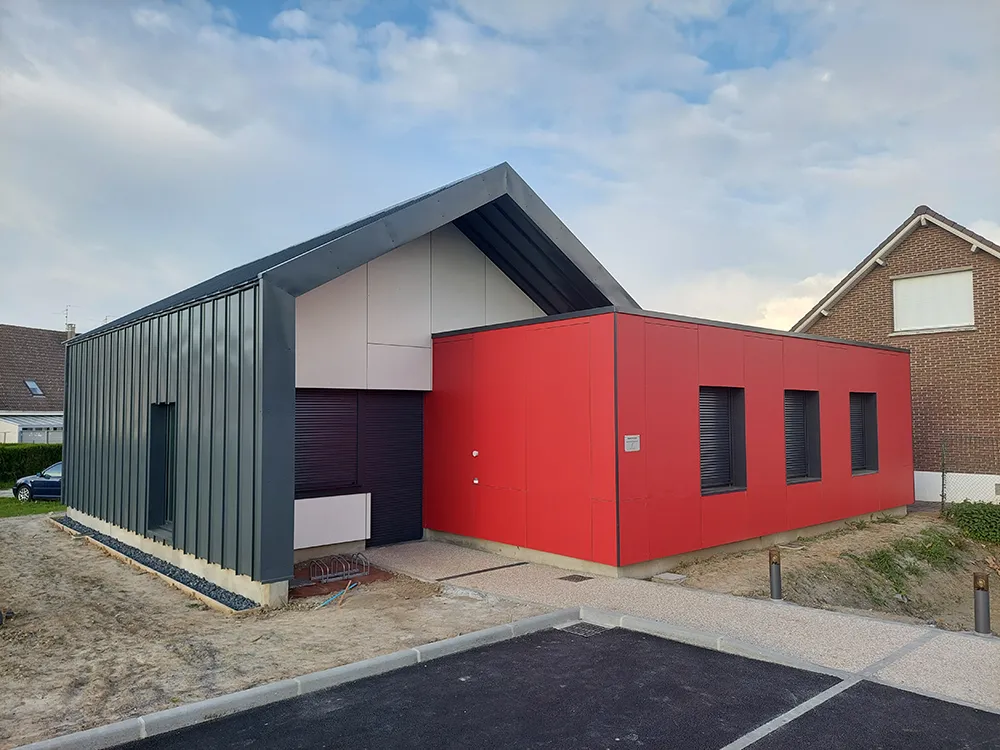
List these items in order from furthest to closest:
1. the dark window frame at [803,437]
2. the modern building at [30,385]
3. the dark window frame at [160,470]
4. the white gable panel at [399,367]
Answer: the modern building at [30,385]
the dark window frame at [803,437]
the white gable panel at [399,367]
the dark window frame at [160,470]

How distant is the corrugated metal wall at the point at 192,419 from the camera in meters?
7.86

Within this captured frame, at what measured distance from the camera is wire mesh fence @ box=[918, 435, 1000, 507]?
56.0ft

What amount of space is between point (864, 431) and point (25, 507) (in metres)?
20.3

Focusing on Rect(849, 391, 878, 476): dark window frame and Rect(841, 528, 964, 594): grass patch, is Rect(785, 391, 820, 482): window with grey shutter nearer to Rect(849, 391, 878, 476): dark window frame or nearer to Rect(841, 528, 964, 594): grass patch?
Rect(841, 528, 964, 594): grass patch

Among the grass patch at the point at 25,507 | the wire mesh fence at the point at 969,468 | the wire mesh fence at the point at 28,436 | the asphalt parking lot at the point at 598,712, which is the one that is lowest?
the grass patch at the point at 25,507

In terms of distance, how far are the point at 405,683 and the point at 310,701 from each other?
0.74m

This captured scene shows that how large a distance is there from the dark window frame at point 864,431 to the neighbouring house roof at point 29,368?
30339 millimetres

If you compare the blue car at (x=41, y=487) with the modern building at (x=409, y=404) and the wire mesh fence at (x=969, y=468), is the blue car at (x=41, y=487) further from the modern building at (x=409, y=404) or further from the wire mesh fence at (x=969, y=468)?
the wire mesh fence at (x=969, y=468)

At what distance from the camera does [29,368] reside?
32.3 meters

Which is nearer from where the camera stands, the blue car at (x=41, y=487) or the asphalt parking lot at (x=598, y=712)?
the asphalt parking lot at (x=598, y=712)

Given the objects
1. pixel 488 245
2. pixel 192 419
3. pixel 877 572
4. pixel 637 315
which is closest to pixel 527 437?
pixel 637 315

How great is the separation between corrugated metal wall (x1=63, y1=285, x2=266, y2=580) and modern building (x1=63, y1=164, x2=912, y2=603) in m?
0.04

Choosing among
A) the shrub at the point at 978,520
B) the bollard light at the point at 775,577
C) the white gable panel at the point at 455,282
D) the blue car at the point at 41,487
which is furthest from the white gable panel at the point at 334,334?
the blue car at the point at 41,487

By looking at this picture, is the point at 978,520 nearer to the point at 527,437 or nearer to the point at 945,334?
the point at 945,334
